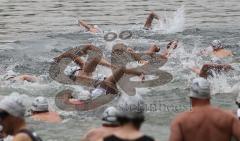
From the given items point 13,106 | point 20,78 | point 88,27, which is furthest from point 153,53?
point 13,106

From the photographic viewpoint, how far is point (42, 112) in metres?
12.2

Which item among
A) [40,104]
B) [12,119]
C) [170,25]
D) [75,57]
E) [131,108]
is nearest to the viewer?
[131,108]

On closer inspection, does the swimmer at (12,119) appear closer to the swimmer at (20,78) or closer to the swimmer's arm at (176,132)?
the swimmer's arm at (176,132)

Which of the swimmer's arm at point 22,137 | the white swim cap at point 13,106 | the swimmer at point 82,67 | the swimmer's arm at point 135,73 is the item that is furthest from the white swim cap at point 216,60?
the swimmer's arm at point 22,137

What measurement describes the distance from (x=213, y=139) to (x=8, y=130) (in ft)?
8.29

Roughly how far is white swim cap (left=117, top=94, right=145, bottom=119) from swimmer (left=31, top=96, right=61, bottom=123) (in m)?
6.03

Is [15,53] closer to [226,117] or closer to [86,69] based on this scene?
[86,69]

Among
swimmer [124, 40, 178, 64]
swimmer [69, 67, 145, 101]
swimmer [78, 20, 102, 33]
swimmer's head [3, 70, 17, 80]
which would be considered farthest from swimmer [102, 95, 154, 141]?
swimmer [78, 20, 102, 33]

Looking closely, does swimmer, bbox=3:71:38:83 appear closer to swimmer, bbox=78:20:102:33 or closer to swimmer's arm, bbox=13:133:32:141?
swimmer, bbox=78:20:102:33

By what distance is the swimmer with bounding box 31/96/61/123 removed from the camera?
38.9 feet

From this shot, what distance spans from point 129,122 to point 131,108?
175 mm

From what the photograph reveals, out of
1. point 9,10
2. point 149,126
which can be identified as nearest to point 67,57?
point 149,126

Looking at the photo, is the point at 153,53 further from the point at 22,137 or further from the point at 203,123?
the point at 22,137

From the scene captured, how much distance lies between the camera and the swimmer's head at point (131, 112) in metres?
5.73
